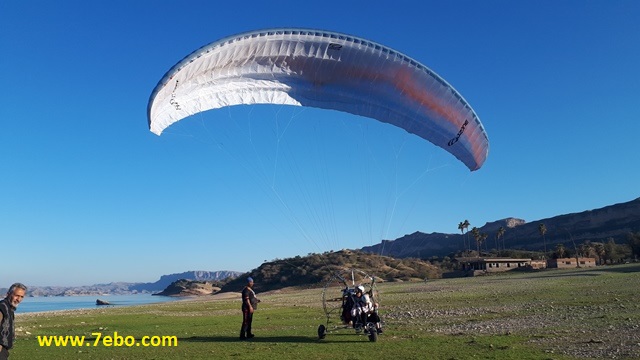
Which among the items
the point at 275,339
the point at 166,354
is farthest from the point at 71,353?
the point at 275,339

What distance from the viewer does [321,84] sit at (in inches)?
675

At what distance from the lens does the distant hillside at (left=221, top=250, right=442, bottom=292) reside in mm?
84500

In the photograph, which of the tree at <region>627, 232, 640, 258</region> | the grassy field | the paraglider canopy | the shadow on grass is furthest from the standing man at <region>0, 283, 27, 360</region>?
the tree at <region>627, 232, 640, 258</region>

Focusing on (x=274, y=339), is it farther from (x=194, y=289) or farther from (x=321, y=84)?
(x=194, y=289)

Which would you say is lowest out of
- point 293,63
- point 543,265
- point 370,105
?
point 543,265

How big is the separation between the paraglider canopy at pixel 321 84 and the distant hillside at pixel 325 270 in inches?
2521

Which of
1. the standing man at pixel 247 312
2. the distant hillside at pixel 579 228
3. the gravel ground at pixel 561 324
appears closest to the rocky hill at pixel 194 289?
the distant hillside at pixel 579 228

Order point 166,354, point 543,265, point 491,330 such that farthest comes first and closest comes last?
1. point 543,265
2. point 491,330
3. point 166,354

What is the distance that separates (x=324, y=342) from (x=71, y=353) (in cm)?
555

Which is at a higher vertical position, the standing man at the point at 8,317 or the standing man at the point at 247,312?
the standing man at the point at 8,317

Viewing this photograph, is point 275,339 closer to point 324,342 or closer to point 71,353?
point 324,342

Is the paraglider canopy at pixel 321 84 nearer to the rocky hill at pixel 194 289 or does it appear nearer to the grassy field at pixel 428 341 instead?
the grassy field at pixel 428 341

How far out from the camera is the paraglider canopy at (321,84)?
15.0 m

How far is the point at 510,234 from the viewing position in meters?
175
